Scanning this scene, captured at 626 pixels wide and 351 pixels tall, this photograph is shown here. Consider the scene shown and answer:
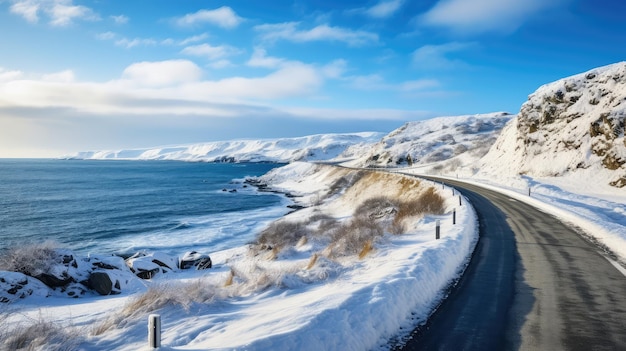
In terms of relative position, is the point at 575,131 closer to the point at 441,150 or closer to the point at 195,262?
the point at 195,262

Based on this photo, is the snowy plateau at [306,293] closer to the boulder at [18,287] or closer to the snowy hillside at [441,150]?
the boulder at [18,287]

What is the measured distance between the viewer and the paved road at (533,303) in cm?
672

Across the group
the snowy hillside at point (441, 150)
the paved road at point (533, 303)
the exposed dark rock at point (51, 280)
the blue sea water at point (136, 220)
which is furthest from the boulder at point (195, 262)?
the snowy hillside at point (441, 150)

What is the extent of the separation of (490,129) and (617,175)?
125 m

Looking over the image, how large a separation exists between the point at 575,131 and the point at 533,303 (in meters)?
47.0

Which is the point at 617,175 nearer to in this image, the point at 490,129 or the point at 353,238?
the point at 353,238

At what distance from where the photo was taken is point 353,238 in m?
16.9

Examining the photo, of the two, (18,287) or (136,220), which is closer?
(18,287)

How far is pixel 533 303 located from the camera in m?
8.53

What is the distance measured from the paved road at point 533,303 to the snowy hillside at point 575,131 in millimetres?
31421

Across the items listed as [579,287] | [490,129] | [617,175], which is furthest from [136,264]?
[490,129]

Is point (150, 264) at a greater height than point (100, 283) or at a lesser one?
lesser

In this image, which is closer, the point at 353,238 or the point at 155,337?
the point at 155,337

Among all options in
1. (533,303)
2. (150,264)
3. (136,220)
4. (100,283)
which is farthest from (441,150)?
(533,303)
